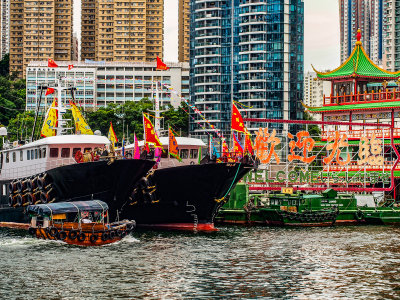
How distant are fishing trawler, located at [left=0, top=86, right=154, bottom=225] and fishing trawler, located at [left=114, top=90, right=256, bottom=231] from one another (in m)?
1.62

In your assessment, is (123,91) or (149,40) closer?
(123,91)

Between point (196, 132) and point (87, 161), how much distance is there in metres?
91.3

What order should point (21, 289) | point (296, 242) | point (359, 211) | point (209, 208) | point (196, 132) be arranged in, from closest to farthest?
1. point (21, 289)
2. point (296, 242)
3. point (209, 208)
4. point (359, 211)
5. point (196, 132)

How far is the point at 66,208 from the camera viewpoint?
44906 millimetres

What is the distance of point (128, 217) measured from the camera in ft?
174

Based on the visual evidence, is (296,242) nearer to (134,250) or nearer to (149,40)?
(134,250)

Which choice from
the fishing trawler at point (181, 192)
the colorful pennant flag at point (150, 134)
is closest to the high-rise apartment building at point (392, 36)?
the fishing trawler at point (181, 192)

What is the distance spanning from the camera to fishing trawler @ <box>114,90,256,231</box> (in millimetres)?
51688

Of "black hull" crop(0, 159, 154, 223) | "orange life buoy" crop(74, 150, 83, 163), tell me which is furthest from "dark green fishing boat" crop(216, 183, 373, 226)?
"orange life buoy" crop(74, 150, 83, 163)

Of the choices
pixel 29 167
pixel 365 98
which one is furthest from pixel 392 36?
pixel 29 167

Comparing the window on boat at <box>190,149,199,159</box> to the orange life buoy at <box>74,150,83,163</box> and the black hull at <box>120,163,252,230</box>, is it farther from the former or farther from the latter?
the orange life buoy at <box>74,150,83,163</box>

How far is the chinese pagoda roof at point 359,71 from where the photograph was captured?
298 ft

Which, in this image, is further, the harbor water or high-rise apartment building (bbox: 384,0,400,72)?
high-rise apartment building (bbox: 384,0,400,72)

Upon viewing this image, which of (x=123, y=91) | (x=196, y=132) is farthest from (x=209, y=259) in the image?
(x=123, y=91)
